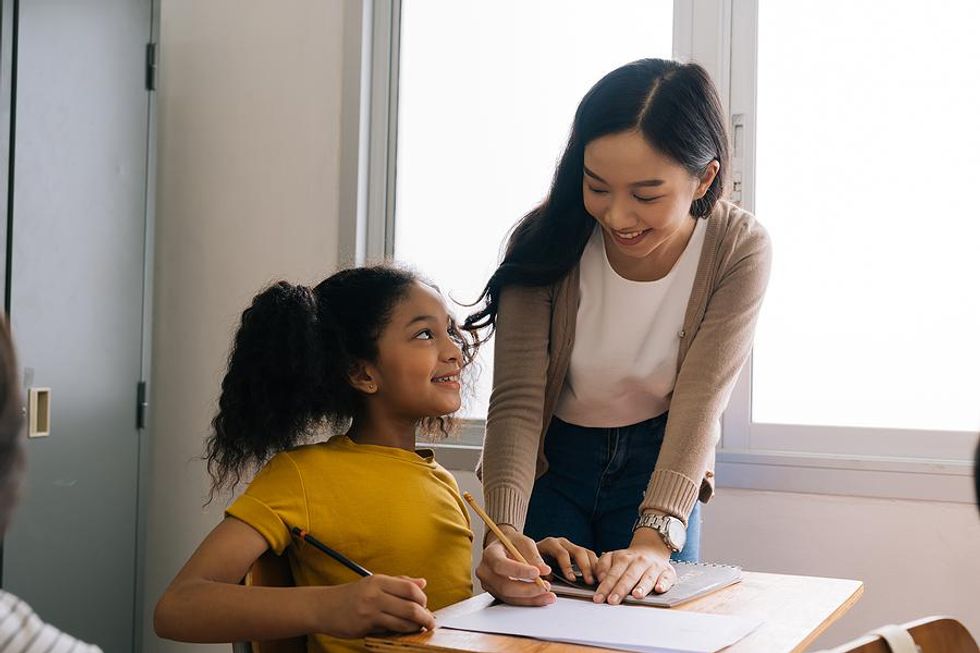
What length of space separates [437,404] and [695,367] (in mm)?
396

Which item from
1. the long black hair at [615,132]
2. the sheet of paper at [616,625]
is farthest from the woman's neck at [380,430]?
the sheet of paper at [616,625]

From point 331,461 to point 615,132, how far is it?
2.08ft

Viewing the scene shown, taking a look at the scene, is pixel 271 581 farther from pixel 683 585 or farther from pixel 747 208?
pixel 747 208

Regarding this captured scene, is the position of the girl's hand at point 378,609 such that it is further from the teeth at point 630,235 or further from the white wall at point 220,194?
the white wall at point 220,194

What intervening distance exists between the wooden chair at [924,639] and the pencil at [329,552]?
2.12 feet

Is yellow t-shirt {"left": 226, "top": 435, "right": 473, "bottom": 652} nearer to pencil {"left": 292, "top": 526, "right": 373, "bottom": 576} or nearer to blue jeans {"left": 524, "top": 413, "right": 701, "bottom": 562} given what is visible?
pencil {"left": 292, "top": 526, "right": 373, "bottom": 576}

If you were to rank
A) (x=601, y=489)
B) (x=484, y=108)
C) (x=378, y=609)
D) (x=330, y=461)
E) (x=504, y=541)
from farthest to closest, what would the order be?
(x=484, y=108), (x=601, y=489), (x=330, y=461), (x=504, y=541), (x=378, y=609)

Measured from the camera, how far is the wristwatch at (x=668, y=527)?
4.92 feet

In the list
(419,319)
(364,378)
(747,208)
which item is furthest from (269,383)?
(747,208)

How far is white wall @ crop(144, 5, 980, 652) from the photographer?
2.77 meters

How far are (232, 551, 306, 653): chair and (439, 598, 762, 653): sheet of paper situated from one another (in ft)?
0.85

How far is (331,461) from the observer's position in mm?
1496

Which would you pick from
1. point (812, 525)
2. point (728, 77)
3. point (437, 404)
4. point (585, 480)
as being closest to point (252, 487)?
point (437, 404)

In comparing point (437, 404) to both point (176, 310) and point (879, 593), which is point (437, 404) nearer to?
point (879, 593)
